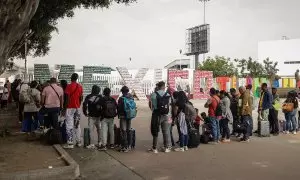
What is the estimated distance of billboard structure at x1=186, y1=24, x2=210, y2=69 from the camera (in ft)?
245

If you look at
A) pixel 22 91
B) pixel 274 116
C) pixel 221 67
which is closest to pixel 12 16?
pixel 22 91

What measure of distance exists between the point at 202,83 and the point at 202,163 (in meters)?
27.5

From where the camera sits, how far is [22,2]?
282 inches

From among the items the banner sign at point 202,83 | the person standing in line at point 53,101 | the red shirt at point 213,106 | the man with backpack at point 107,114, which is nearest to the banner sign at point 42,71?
the person standing in line at point 53,101

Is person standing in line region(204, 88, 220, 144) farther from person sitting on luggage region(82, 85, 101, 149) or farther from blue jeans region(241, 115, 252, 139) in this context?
person sitting on luggage region(82, 85, 101, 149)

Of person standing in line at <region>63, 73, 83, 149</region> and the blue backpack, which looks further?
person standing in line at <region>63, 73, 83, 149</region>

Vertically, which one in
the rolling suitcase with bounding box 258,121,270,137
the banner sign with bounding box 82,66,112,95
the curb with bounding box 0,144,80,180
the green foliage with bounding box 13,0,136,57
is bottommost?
the curb with bounding box 0,144,80,180

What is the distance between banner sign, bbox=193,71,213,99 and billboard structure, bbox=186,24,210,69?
39.7 meters

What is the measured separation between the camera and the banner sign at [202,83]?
35.1 m

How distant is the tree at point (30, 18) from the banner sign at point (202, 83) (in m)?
13.6

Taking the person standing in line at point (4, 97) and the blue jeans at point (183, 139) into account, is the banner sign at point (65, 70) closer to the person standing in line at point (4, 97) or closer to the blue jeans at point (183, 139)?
the person standing in line at point (4, 97)

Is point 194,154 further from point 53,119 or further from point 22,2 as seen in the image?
point 22,2

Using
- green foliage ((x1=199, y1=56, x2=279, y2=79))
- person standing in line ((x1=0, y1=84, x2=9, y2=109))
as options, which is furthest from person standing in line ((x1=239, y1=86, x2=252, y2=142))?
green foliage ((x1=199, y1=56, x2=279, y2=79))

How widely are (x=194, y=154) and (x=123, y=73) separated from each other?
19523 millimetres
